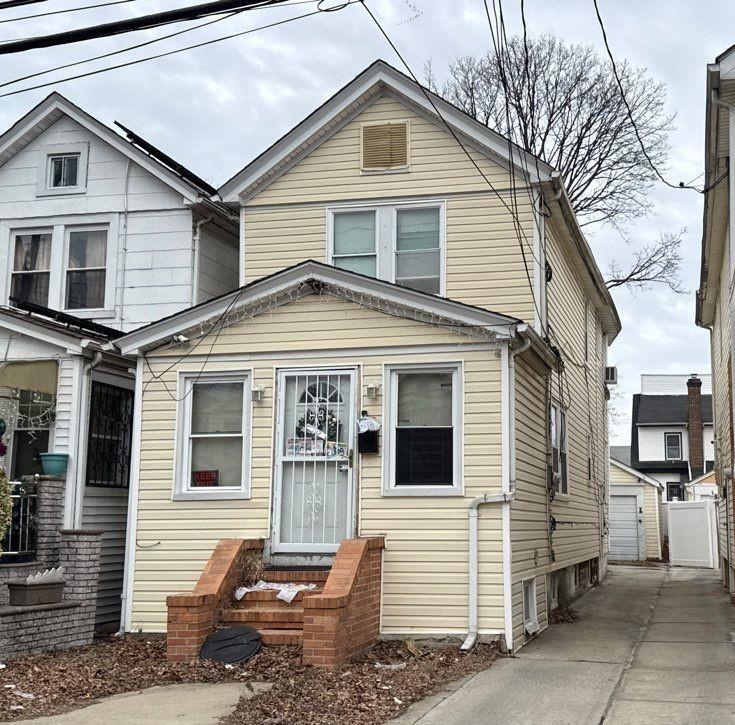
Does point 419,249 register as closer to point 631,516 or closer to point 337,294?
point 337,294

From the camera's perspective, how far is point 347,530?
11586mm

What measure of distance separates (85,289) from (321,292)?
5627 millimetres

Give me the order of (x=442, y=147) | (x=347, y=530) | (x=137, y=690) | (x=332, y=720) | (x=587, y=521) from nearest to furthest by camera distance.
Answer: (x=332, y=720), (x=137, y=690), (x=347, y=530), (x=442, y=147), (x=587, y=521)

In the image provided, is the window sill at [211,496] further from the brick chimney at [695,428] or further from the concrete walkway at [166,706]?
the brick chimney at [695,428]

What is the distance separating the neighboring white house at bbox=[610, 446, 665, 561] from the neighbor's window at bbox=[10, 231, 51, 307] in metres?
23.8

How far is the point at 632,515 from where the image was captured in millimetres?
35094

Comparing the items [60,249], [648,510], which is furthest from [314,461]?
[648,510]

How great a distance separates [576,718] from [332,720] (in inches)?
75.5

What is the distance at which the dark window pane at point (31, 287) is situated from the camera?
52.4ft

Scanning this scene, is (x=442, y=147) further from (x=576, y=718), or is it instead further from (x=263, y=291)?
(x=576, y=718)

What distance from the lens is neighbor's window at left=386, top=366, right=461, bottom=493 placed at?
11.4 m

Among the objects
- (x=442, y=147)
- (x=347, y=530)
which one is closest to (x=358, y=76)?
(x=442, y=147)

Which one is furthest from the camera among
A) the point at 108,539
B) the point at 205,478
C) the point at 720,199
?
the point at 720,199

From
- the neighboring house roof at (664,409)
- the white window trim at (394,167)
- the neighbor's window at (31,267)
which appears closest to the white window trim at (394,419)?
the white window trim at (394,167)
